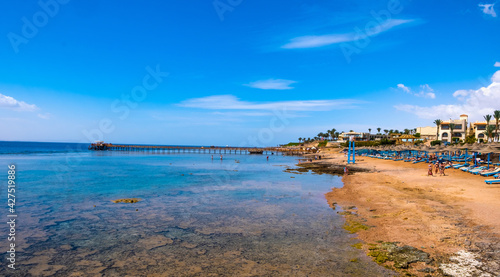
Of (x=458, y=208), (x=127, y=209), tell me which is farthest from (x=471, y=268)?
(x=127, y=209)

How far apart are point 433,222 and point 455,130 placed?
257 ft

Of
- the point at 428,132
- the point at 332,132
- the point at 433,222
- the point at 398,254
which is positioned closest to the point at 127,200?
the point at 398,254

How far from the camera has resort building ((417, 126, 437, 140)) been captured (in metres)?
85.2

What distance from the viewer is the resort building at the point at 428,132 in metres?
85.2

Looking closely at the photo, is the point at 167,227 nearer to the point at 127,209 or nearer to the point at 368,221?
the point at 127,209

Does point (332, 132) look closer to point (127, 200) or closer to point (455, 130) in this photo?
point (455, 130)

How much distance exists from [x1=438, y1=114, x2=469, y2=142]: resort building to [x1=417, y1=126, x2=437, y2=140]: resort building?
8598mm

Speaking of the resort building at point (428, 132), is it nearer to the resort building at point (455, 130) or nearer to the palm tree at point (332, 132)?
the resort building at point (455, 130)

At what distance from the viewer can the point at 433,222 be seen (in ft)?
37.4

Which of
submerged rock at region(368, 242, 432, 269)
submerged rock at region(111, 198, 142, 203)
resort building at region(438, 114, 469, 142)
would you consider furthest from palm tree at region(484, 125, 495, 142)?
submerged rock at region(111, 198, 142, 203)

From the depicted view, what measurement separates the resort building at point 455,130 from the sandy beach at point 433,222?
64.7 metres

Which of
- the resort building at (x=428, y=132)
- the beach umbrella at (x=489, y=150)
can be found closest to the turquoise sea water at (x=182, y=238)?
the beach umbrella at (x=489, y=150)

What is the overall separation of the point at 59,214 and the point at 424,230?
1725cm

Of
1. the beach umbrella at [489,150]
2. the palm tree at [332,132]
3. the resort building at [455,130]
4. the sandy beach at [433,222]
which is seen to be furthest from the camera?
the palm tree at [332,132]
